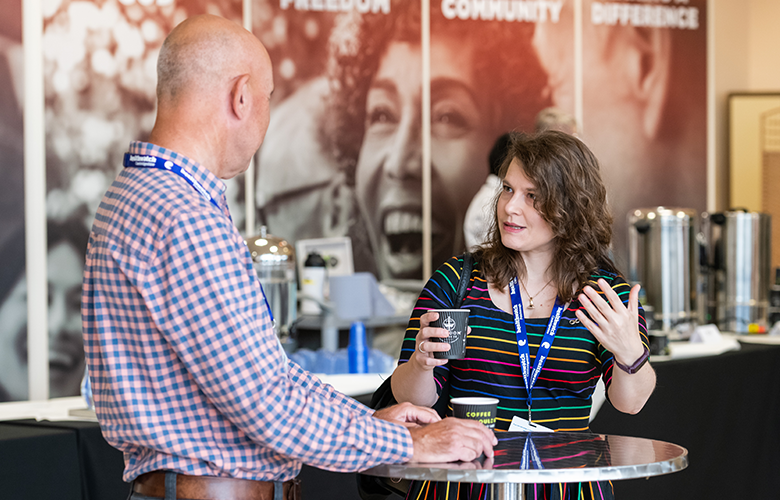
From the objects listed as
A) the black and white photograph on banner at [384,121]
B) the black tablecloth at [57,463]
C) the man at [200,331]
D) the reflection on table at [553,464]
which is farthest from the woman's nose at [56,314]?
the reflection on table at [553,464]

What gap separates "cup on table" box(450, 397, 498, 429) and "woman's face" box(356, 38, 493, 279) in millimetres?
4128

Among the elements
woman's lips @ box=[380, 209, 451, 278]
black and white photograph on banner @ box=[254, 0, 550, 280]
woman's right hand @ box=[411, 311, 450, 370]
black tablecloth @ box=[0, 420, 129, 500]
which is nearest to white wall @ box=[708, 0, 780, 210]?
black and white photograph on banner @ box=[254, 0, 550, 280]

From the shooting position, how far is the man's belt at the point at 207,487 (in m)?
1.29

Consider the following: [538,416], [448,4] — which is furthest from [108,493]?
[448,4]

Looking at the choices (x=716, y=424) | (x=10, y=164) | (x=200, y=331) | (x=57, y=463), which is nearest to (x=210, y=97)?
(x=200, y=331)

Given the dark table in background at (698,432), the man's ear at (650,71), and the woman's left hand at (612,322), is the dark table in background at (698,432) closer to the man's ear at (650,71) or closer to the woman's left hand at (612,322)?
the woman's left hand at (612,322)

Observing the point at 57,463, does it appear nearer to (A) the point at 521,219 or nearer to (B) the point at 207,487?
(B) the point at 207,487

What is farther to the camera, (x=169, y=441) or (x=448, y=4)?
(x=448, y=4)

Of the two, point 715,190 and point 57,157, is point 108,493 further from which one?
point 715,190

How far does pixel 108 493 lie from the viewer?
2113mm

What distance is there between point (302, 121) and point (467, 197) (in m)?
1.34

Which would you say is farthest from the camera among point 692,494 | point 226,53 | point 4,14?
point 4,14

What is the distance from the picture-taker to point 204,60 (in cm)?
137

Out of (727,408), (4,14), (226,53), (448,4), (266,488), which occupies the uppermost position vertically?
(448,4)
